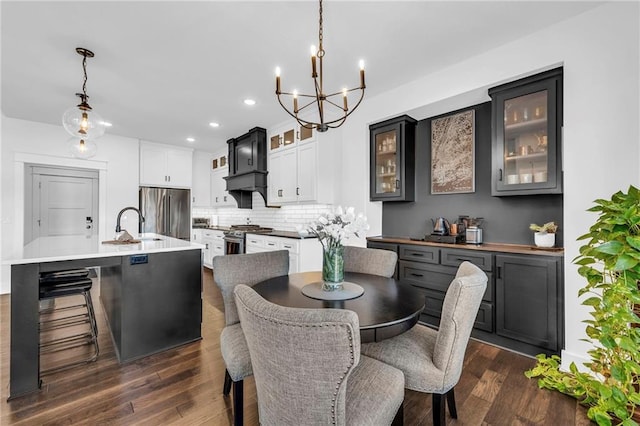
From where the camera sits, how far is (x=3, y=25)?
2236mm

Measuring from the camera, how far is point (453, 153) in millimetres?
3295

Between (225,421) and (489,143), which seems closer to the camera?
(225,421)

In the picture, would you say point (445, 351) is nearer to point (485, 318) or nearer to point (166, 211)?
point (485, 318)

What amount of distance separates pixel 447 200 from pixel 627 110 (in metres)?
1.63

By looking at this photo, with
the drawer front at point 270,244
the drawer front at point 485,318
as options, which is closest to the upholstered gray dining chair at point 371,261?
the drawer front at point 485,318

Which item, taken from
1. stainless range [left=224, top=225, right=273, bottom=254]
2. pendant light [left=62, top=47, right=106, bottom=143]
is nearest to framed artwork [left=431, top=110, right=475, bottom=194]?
stainless range [left=224, top=225, right=273, bottom=254]

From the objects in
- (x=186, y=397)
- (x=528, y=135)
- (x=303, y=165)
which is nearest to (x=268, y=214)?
(x=303, y=165)

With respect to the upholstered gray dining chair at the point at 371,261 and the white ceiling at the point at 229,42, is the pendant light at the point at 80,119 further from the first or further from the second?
the upholstered gray dining chair at the point at 371,261

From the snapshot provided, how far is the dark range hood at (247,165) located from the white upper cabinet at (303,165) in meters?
0.22

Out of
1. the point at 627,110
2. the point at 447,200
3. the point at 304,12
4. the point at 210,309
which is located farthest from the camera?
the point at 210,309

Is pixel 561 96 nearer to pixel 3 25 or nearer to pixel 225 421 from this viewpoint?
pixel 225 421

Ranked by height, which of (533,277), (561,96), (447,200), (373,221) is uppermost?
(561,96)

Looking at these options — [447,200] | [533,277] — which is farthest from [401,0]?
[533,277]

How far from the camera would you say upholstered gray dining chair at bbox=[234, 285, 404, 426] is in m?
0.84
